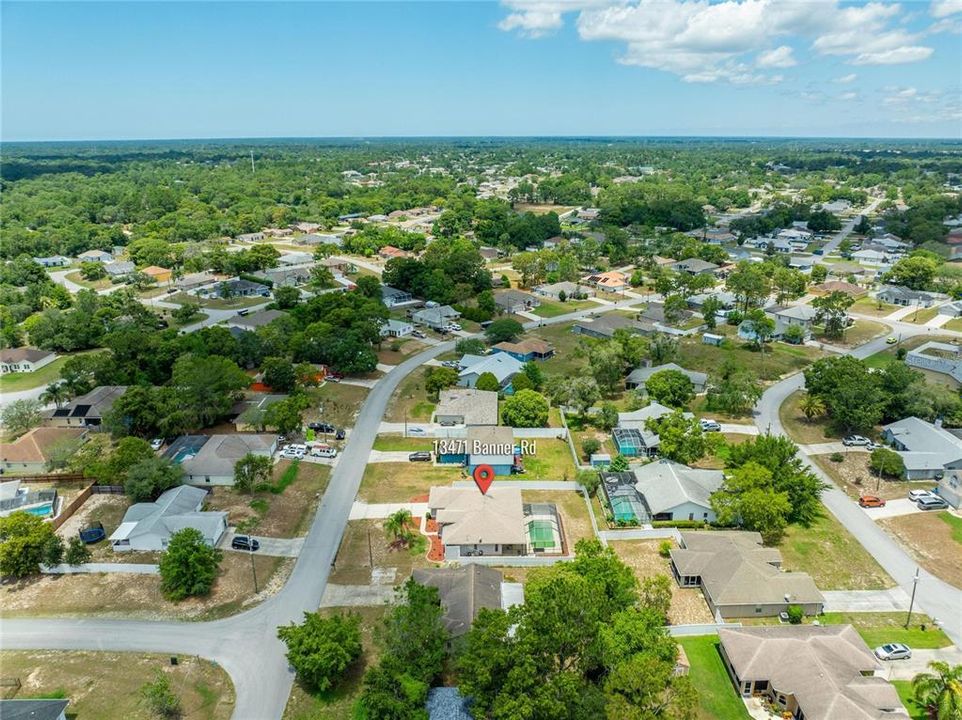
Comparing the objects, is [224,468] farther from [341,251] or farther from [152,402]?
[341,251]

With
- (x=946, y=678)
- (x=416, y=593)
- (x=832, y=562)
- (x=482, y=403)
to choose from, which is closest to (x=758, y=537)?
(x=832, y=562)

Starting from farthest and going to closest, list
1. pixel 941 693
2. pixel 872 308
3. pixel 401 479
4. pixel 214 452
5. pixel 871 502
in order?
pixel 872 308
pixel 214 452
pixel 401 479
pixel 871 502
pixel 941 693

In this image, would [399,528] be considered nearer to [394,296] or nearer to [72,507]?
[72,507]

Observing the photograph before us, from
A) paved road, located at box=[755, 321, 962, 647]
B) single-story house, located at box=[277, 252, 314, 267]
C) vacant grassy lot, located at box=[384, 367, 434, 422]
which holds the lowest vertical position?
paved road, located at box=[755, 321, 962, 647]

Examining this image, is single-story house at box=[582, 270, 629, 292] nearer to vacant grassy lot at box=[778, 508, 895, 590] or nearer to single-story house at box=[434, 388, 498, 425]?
single-story house at box=[434, 388, 498, 425]

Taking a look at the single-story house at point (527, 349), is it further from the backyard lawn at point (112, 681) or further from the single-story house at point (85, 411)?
the backyard lawn at point (112, 681)

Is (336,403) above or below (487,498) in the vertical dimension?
below

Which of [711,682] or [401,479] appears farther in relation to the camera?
[401,479]

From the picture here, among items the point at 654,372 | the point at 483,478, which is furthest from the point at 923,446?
the point at 483,478

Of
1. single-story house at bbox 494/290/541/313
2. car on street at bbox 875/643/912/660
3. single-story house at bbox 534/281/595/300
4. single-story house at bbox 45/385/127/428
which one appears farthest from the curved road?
single-story house at bbox 534/281/595/300
